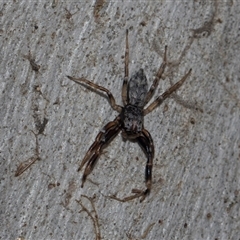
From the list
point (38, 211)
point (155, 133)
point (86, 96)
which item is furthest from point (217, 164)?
point (38, 211)

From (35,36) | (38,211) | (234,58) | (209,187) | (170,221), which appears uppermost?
(234,58)

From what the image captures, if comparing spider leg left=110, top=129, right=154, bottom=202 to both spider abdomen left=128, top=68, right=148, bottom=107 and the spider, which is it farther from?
spider abdomen left=128, top=68, right=148, bottom=107

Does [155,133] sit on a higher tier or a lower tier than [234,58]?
lower


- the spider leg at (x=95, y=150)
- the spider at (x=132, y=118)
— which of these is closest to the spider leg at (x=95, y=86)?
the spider at (x=132, y=118)

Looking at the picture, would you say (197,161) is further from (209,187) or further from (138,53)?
(138,53)

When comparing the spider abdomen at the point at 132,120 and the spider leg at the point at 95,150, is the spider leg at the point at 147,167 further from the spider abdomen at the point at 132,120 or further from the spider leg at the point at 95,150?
the spider leg at the point at 95,150

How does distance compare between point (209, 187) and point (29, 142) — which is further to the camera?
point (209, 187)

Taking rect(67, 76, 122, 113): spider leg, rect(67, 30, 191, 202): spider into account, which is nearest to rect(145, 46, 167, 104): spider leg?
rect(67, 30, 191, 202): spider
